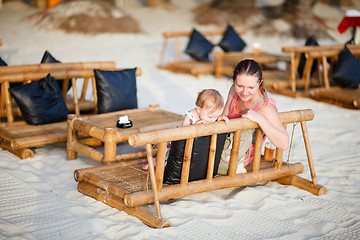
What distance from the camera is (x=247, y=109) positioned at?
11.0 feet

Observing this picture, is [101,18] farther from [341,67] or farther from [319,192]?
[319,192]

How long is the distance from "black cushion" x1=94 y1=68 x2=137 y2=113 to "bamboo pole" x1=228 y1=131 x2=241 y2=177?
192 cm

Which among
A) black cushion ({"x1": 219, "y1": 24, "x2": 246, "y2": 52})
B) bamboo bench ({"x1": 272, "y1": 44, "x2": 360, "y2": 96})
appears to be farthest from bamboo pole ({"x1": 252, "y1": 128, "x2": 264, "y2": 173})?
black cushion ({"x1": 219, "y1": 24, "x2": 246, "y2": 52})

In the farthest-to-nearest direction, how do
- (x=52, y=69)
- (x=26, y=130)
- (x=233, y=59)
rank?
(x=233, y=59), (x=52, y=69), (x=26, y=130)

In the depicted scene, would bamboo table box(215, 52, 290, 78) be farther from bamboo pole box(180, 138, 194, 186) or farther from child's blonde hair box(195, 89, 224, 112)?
bamboo pole box(180, 138, 194, 186)

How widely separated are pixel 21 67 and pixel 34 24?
8242 mm

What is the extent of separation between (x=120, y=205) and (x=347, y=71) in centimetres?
487

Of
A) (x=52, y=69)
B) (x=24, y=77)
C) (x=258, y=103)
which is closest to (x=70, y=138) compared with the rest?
(x=24, y=77)

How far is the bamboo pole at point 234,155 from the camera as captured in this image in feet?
10.3

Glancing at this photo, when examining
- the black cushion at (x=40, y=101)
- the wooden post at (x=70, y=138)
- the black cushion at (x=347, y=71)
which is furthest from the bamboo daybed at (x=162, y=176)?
the black cushion at (x=347, y=71)

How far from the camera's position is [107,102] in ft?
15.4

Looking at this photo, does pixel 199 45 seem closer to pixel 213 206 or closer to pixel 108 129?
pixel 108 129

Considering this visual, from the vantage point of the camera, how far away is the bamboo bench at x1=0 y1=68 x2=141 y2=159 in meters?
4.15

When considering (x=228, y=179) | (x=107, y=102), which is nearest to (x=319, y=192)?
(x=228, y=179)
